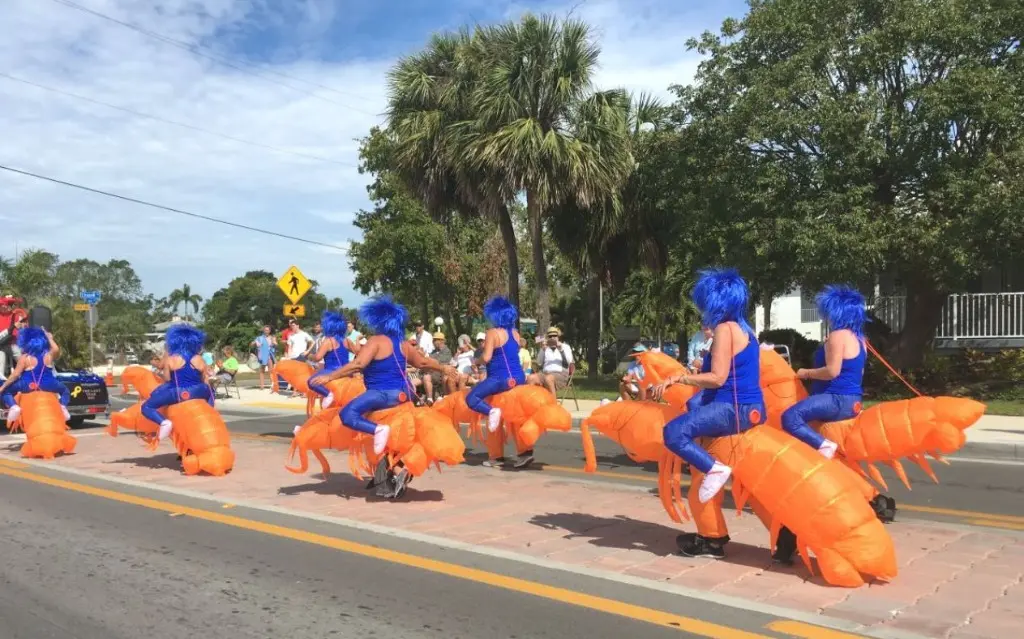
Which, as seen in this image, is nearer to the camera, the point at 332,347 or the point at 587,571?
the point at 587,571

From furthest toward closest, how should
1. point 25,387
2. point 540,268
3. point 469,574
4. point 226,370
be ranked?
point 226,370 < point 540,268 < point 25,387 < point 469,574

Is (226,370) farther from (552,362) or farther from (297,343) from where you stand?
(552,362)

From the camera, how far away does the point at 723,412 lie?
5430 millimetres

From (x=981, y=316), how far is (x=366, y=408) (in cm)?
1801

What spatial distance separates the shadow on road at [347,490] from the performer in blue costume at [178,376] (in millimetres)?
1683

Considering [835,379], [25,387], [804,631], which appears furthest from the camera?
[25,387]

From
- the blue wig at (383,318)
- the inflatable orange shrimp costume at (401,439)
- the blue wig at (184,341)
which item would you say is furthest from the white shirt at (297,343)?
the blue wig at (383,318)

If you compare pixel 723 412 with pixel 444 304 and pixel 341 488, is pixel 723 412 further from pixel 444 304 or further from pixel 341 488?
pixel 444 304

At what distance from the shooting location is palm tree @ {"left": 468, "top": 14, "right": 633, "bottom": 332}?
61.5 ft

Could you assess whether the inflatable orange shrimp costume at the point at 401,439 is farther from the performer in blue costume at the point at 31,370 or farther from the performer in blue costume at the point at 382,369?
the performer in blue costume at the point at 31,370

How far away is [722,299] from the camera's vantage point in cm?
557

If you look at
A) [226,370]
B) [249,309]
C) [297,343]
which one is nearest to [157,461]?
[297,343]

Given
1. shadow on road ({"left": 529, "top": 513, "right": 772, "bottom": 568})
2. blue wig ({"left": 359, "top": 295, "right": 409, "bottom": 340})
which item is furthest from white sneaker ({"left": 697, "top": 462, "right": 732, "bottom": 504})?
blue wig ({"left": 359, "top": 295, "right": 409, "bottom": 340})

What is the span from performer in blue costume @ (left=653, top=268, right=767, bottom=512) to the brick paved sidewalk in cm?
70
